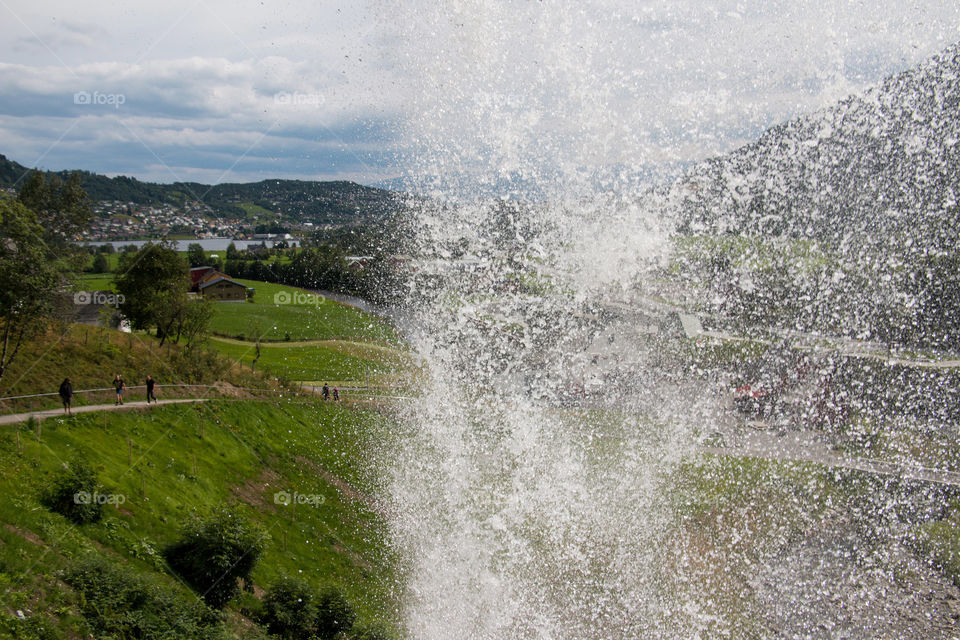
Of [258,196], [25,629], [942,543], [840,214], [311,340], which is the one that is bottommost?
[942,543]

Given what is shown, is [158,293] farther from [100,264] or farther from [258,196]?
[258,196]

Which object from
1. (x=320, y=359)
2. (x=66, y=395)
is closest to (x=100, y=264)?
(x=320, y=359)

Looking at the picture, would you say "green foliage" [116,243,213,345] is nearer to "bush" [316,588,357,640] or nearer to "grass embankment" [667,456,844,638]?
"bush" [316,588,357,640]

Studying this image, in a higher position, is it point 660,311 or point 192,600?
point 660,311

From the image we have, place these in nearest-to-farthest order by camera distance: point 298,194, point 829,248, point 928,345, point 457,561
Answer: point 457,561 < point 829,248 < point 928,345 < point 298,194

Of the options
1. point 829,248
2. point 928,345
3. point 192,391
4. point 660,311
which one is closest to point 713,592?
point 660,311

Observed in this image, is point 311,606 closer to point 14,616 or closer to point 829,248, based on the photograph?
point 14,616

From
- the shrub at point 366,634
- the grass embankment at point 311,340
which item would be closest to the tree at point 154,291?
the grass embankment at point 311,340
